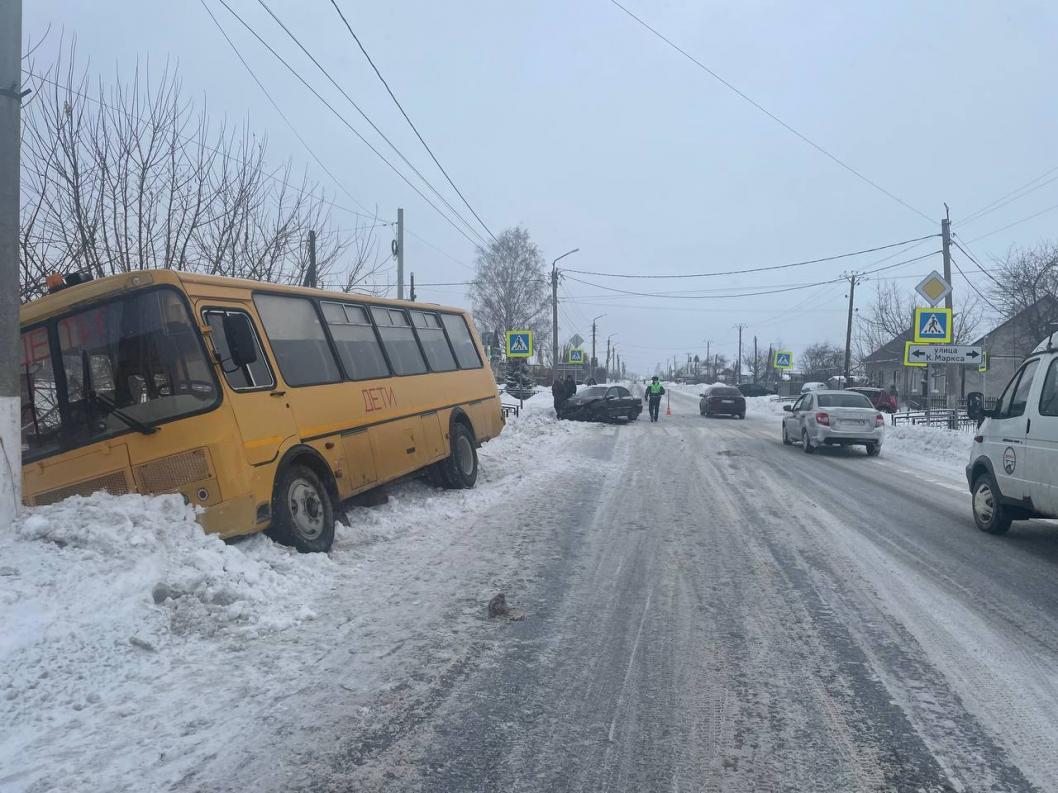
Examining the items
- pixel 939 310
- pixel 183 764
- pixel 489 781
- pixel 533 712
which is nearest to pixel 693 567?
pixel 533 712

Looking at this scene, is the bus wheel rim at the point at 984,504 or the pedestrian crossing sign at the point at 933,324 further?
the pedestrian crossing sign at the point at 933,324

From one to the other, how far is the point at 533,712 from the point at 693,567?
11.2 feet

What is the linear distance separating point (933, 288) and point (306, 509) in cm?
1960

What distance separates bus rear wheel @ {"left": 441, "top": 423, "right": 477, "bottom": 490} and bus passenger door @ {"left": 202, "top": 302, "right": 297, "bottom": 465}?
4.16m

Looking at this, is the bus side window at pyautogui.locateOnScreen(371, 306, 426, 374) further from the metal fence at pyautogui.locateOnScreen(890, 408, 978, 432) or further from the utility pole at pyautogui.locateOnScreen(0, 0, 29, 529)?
the metal fence at pyautogui.locateOnScreen(890, 408, 978, 432)

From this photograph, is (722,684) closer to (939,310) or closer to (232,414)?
(232,414)

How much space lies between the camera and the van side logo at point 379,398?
9070 mm

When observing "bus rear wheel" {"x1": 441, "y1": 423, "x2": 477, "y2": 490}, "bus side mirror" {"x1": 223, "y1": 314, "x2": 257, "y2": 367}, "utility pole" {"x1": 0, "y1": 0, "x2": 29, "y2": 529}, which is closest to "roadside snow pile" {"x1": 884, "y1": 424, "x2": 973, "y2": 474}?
"bus rear wheel" {"x1": 441, "y1": 423, "x2": 477, "y2": 490}

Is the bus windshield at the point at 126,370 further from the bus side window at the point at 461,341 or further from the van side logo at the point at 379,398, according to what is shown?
the bus side window at the point at 461,341

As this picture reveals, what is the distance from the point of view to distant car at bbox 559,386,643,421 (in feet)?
96.7

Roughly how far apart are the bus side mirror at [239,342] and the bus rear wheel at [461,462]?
492cm

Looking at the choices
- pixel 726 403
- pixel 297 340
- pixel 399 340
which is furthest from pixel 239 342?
pixel 726 403

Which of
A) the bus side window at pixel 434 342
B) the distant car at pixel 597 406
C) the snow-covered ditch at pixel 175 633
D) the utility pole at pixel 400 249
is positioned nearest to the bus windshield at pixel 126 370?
the snow-covered ditch at pixel 175 633

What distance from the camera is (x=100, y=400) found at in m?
Result: 6.44
